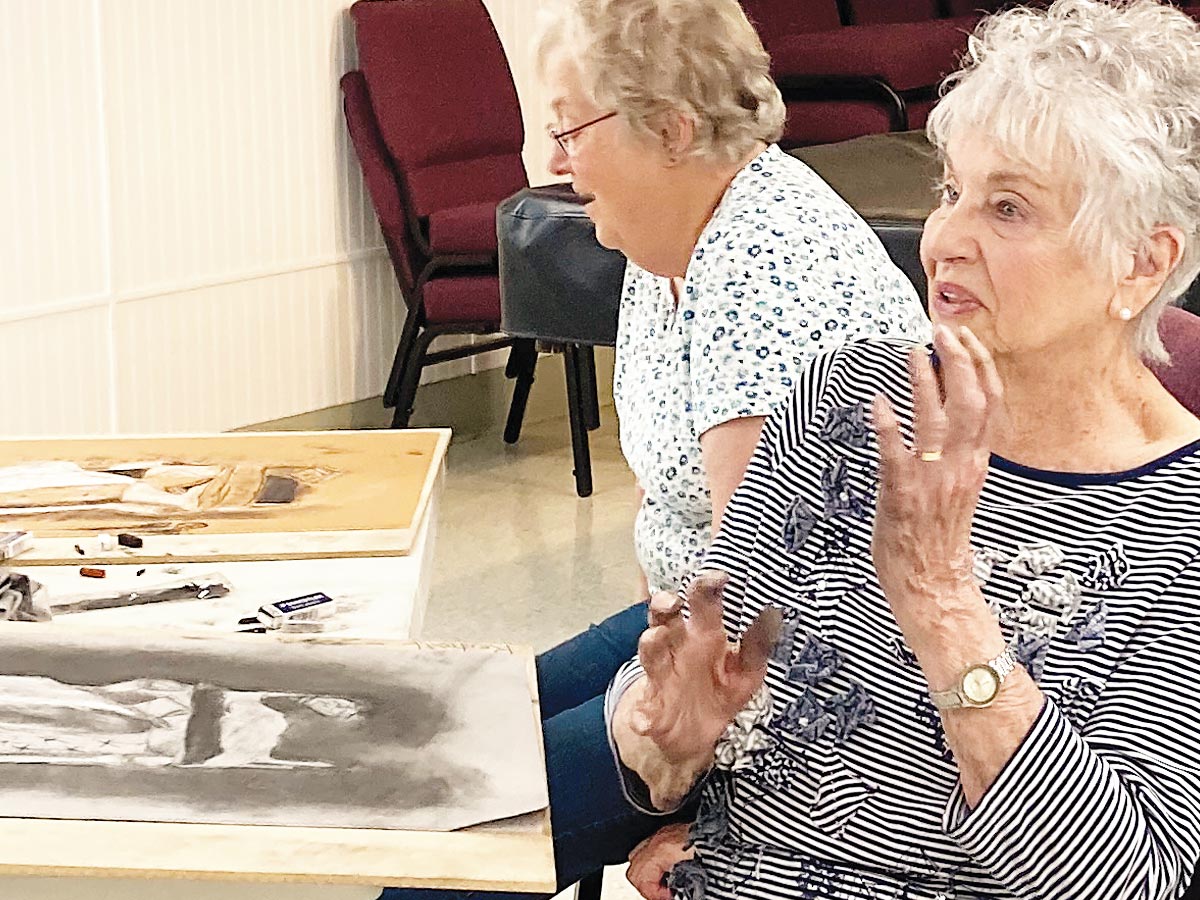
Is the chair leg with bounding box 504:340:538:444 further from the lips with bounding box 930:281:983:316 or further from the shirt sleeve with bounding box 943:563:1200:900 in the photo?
the shirt sleeve with bounding box 943:563:1200:900

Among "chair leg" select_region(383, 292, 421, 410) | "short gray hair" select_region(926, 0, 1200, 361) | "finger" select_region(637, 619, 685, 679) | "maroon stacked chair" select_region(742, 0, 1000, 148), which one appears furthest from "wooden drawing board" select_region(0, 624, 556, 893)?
"maroon stacked chair" select_region(742, 0, 1000, 148)

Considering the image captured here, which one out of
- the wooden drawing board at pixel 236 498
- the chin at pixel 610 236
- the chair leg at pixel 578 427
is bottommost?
the chair leg at pixel 578 427

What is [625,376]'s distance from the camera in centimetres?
196

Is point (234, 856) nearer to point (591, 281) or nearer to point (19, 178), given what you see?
point (591, 281)

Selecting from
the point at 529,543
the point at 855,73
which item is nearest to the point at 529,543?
the point at 529,543

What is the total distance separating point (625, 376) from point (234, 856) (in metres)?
0.95

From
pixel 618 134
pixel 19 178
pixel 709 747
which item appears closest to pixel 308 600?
pixel 709 747

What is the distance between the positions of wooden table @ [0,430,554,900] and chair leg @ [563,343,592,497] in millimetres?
2612

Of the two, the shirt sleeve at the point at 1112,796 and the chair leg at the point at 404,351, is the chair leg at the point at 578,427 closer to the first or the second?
the chair leg at the point at 404,351

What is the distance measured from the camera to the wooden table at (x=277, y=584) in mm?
1120

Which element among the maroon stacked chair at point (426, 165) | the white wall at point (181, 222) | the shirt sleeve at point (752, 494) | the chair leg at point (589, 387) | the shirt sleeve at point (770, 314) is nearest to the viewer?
the shirt sleeve at point (752, 494)

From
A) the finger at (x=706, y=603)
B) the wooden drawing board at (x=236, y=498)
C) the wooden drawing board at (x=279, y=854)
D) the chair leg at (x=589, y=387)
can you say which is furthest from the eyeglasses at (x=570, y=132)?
the chair leg at (x=589, y=387)

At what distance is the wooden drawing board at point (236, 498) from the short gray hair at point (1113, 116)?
2.78 ft

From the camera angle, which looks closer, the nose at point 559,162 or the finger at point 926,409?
the finger at point 926,409
